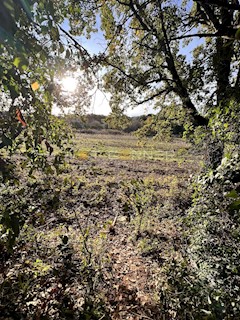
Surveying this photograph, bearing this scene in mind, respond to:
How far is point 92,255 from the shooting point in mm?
4000

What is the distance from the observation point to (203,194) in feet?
11.3

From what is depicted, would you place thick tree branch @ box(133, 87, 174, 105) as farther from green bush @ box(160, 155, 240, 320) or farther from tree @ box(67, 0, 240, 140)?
green bush @ box(160, 155, 240, 320)

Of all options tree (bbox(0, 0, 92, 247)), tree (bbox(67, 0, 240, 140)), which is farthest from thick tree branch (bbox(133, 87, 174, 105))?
tree (bbox(0, 0, 92, 247))

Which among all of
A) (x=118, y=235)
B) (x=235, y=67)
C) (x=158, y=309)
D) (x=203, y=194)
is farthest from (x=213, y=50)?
(x=158, y=309)

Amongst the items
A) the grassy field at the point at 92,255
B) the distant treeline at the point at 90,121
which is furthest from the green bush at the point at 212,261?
the distant treeline at the point at 90,121

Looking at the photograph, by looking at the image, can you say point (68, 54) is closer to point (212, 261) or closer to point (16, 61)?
point (16, 61)

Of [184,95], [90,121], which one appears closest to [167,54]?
[184,95]

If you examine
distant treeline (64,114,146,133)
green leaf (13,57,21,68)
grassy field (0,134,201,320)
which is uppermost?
green leaf (13,57,21,68)

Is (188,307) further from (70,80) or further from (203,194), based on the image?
(70,80)

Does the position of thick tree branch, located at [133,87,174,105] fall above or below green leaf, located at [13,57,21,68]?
above

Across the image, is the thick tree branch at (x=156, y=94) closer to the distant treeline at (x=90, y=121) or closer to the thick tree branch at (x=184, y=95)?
the thick tree branch at (x=184, y=95)

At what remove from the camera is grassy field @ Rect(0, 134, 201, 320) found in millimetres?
2561

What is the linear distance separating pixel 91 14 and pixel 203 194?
4.59 meters

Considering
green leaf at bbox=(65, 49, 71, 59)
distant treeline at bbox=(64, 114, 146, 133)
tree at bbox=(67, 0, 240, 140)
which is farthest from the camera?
tree at bbox=(67, 0, 240, 140)
